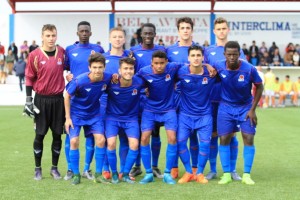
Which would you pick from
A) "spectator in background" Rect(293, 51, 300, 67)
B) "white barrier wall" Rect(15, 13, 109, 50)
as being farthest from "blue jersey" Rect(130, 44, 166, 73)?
"white barrier wall" Rect(15, 13, 109, 50)

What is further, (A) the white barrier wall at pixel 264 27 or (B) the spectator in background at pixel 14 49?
(A) the white barrier wall at pixel 264 27

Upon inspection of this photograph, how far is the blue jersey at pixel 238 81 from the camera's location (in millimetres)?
7066

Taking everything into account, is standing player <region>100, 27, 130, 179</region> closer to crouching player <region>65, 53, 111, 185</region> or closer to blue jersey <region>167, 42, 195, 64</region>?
crouching player <region>65, 53, 111, 185</region>

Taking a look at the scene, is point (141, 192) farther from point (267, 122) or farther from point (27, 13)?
point (27, 13)

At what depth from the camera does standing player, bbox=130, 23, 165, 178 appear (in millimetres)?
7422

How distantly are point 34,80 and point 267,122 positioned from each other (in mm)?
10229

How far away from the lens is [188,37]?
24.6 ft

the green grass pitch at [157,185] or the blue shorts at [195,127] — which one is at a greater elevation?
the blue shorts at [195,127]

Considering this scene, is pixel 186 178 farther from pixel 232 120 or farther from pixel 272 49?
pixel 272 49

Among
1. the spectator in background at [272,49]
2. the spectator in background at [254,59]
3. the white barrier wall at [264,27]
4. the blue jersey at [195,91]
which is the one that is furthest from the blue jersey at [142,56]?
the white barrier wall at [264,27]

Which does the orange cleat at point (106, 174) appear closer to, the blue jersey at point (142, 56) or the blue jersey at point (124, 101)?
the blue jersey at point (124, 101)

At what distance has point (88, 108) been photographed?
7203 millimetres

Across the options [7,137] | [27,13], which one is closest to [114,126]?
[7,137]

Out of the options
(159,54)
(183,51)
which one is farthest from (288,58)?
(159,54)
